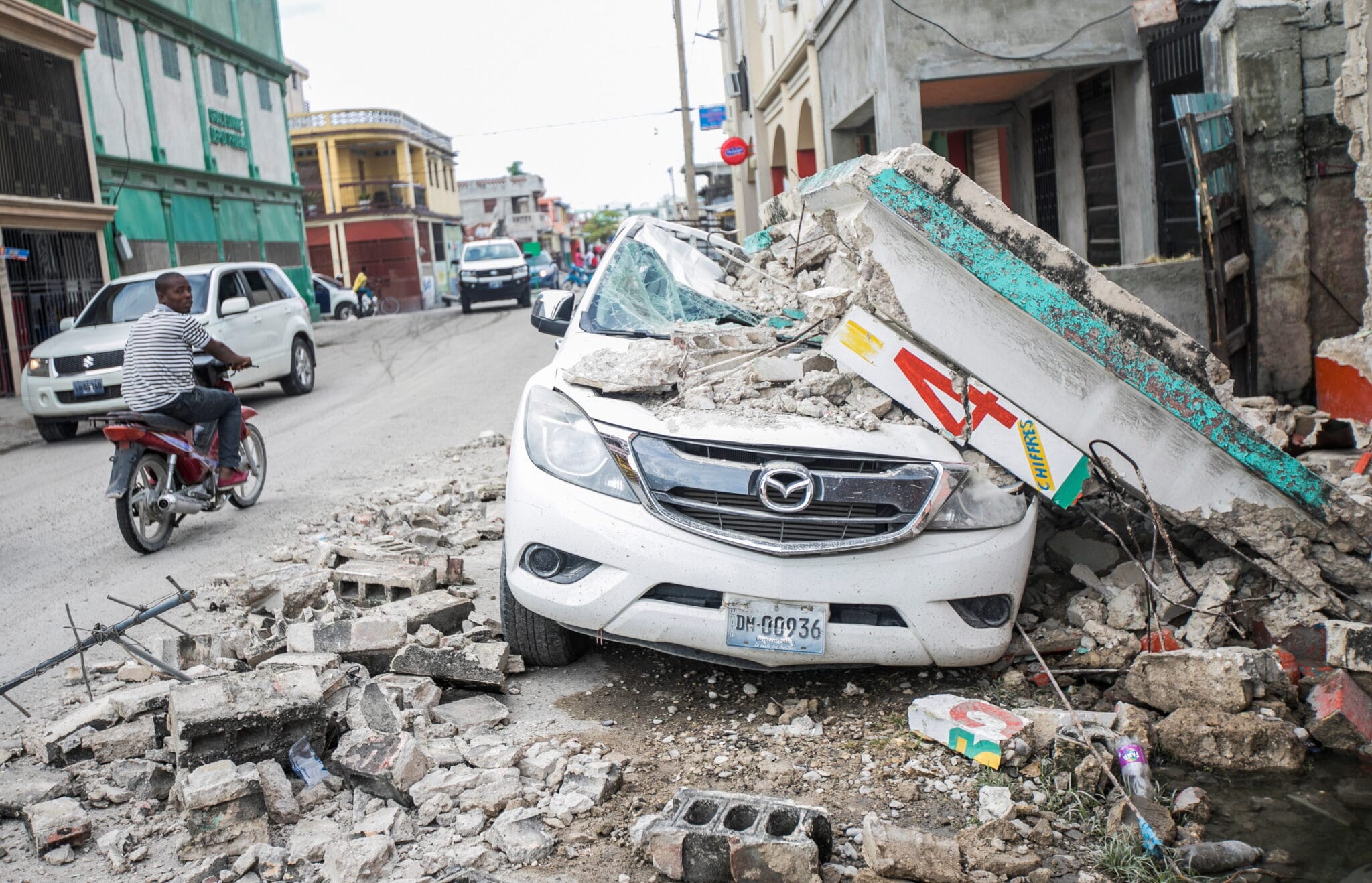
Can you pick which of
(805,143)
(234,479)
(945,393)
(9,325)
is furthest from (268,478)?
(805,143)

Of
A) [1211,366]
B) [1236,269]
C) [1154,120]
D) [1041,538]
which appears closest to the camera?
[1211,366]

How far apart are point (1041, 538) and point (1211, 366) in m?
1.03

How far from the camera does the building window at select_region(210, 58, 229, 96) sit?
2876 centimetres

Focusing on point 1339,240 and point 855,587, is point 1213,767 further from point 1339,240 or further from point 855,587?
point 1339,240

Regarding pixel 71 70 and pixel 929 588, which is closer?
pixel 929 588

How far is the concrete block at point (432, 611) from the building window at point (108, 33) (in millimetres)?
22916

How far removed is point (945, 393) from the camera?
4039mm

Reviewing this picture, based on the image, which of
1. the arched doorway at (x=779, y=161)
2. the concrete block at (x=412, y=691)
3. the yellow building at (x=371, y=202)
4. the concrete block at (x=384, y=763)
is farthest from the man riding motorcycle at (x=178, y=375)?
the yellow building at (x=371, y=202)

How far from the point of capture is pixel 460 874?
8.96 feet

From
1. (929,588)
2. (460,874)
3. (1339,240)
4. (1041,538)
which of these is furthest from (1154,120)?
(460,874)

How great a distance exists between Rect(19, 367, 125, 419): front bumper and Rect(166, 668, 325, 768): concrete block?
9.37 metres

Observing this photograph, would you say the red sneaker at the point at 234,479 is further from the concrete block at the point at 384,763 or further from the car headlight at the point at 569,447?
the concrete block at the point at 384,763

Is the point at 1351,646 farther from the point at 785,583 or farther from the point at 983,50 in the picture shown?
the point at 983,50

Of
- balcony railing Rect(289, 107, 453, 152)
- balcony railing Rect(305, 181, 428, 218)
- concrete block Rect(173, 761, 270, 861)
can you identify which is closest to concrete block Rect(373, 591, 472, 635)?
concrete block Rect(173, 761, 270, 861)
